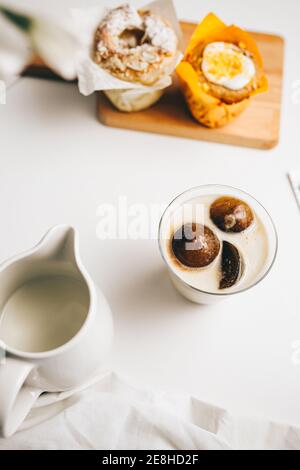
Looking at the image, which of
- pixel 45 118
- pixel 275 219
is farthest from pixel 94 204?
pixel 275 219

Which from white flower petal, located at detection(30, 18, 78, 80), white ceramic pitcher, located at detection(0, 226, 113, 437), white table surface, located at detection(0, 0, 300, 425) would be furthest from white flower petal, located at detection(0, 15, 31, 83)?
white table surface, located at detection(0, 0, 300, 425)

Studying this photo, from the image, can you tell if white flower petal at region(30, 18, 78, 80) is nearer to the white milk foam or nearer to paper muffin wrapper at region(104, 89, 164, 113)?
the white milk foam

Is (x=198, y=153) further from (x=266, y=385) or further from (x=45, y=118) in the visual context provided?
(x=266, y=385)

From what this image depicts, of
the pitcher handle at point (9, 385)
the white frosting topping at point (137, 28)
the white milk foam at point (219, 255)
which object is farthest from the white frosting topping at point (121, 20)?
the pitcher handle at point (9, 385)

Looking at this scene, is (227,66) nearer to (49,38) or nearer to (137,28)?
(137,28)

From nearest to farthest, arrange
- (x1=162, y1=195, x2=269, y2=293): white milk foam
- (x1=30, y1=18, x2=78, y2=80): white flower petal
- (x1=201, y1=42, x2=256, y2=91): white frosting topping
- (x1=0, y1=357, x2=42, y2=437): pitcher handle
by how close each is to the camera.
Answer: (x1=30, y1=18, x2=78, y2=80): white flower petal < (x1=0, y1=357, x2=42, y2=437): pitcher handle < (x1=162, y1=195, x2=269, y2=293): white milk foam < (x1=201, y1=42, x2=256, y2=91): white frosting topping

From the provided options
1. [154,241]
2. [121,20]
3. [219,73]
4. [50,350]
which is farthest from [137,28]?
[50,350]

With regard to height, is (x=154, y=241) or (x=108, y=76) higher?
(x=108, y=76)
